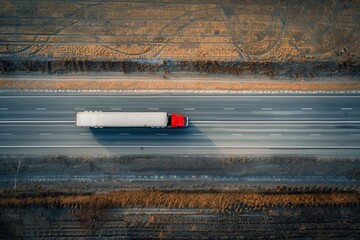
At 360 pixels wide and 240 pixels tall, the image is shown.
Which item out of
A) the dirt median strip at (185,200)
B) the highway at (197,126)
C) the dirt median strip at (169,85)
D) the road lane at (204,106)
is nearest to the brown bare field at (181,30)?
the dirt median strip at (169,85)

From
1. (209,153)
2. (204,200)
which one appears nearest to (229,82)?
(209,153)

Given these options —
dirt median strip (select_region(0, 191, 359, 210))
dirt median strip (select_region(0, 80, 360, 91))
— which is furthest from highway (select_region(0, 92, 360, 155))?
dirt median strip (select_region(0, 191, 359, 210))

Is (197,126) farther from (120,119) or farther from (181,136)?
(120,119)

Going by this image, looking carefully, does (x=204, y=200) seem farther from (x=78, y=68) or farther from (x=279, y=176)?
(x=78, y=68)

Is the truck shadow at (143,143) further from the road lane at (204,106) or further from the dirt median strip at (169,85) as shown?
the dirt median strip at (169,85)

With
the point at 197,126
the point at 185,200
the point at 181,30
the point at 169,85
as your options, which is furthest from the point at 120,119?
the point at 181,30

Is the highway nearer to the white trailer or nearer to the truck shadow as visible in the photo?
the truck shadow

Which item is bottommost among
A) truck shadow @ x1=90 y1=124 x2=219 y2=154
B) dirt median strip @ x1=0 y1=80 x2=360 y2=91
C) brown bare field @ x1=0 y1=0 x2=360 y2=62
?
truck shadow @ x1=90 y1=124 x2=219 y2=154

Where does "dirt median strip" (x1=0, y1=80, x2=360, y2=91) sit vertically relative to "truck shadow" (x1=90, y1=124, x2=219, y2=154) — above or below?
above
